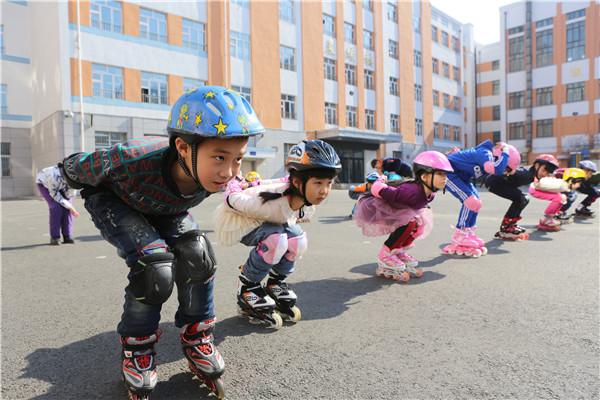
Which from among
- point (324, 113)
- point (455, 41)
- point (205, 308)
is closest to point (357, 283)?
point (205, 308)

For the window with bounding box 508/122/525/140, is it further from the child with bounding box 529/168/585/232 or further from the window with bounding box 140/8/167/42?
the child with bounding box 529/168/585/232

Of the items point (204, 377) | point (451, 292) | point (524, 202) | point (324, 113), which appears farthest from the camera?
point (324, 113)

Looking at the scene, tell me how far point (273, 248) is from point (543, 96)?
48284 millimetres

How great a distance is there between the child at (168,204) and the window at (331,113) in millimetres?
28730

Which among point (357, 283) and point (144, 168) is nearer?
point (144, 168)

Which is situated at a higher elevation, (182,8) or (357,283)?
(182,8)

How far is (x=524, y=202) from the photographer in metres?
7.03

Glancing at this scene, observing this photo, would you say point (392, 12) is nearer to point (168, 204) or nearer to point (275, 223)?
point (275, 223)

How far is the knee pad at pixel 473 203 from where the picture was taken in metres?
5.29

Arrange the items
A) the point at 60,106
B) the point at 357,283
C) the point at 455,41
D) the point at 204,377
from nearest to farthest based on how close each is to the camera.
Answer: the point at 204,377 → the point at 357,283 → the point at 60,106 → the point at 455,41

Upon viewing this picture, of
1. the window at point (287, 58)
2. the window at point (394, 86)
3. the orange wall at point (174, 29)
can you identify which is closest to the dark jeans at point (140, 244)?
the orange wall at point (174, 29)

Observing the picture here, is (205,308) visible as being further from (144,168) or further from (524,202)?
(524,202)

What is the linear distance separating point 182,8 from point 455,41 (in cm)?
3092

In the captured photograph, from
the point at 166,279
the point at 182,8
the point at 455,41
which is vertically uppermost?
the point at 455,41
